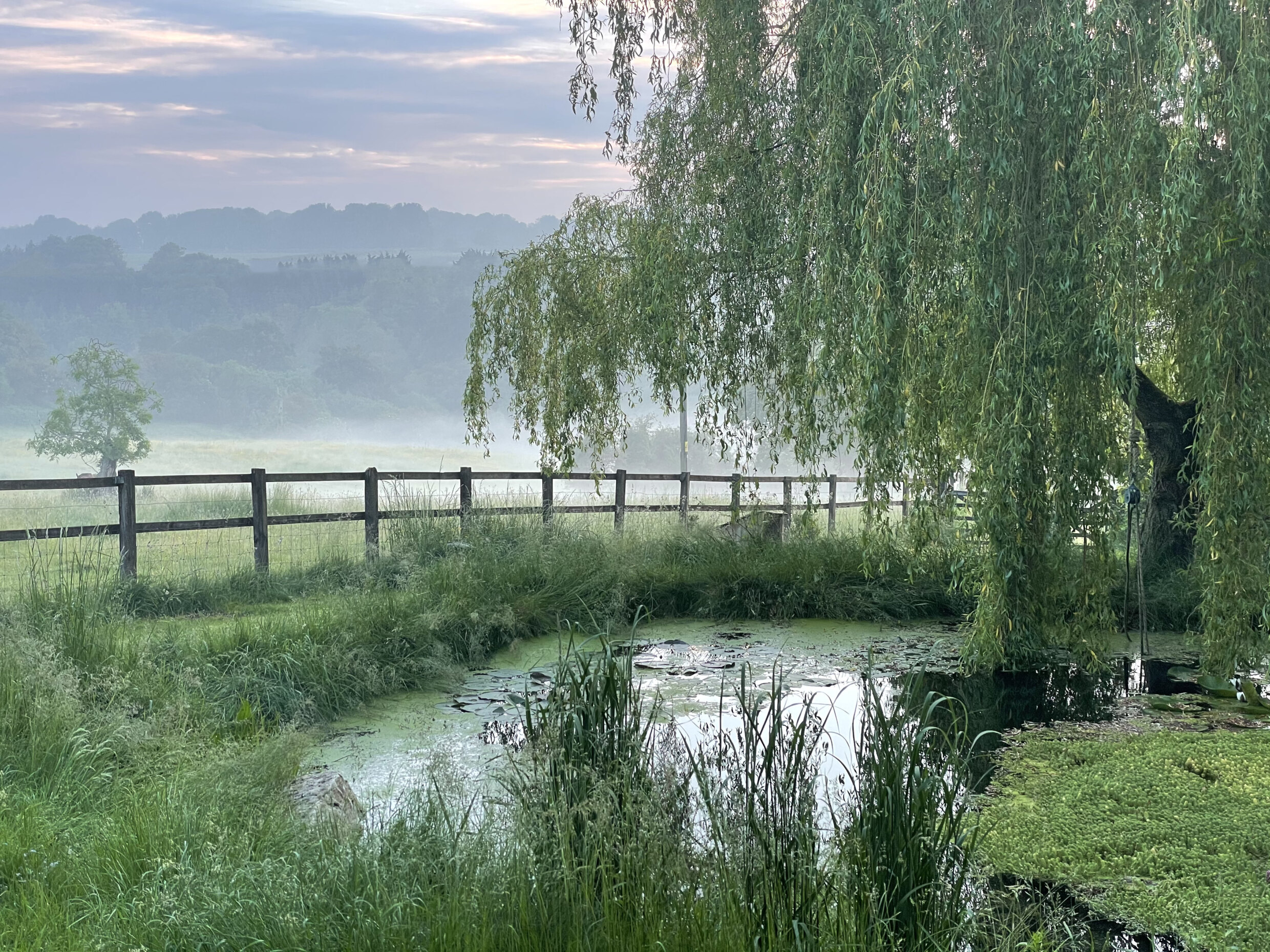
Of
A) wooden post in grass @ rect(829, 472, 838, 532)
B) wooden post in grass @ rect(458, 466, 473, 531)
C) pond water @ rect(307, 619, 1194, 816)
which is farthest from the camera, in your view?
wooden post in grass @ rect(829, 472, 838, 532)

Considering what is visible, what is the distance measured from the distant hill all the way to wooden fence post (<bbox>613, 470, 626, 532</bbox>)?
128 metres

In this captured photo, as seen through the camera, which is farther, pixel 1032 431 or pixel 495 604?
pixel 495 604

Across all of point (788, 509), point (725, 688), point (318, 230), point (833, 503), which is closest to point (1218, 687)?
point (725, 688)

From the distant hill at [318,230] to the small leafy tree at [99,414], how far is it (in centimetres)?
10272

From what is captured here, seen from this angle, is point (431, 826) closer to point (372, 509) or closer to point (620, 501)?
point (372, 509)

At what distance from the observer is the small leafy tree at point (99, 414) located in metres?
35.8

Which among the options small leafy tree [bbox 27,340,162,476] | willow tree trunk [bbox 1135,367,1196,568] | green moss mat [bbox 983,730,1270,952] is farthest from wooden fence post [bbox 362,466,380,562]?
small leafy tree [bbox 27,340,162,476]

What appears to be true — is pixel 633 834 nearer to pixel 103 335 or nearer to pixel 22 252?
pixel 103 335

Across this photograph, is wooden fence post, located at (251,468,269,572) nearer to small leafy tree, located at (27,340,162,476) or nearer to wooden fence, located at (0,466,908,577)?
wooden fence, located at (0,466,908,577)

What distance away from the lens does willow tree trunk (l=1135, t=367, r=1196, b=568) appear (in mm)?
8961

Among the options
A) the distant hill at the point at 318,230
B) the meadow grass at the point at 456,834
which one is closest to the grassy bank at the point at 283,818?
the meadow grass at the point at 456,834

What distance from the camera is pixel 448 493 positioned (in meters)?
11.7

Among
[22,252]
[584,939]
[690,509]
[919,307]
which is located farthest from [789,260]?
[22,252]

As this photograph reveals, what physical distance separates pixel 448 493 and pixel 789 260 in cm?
628
